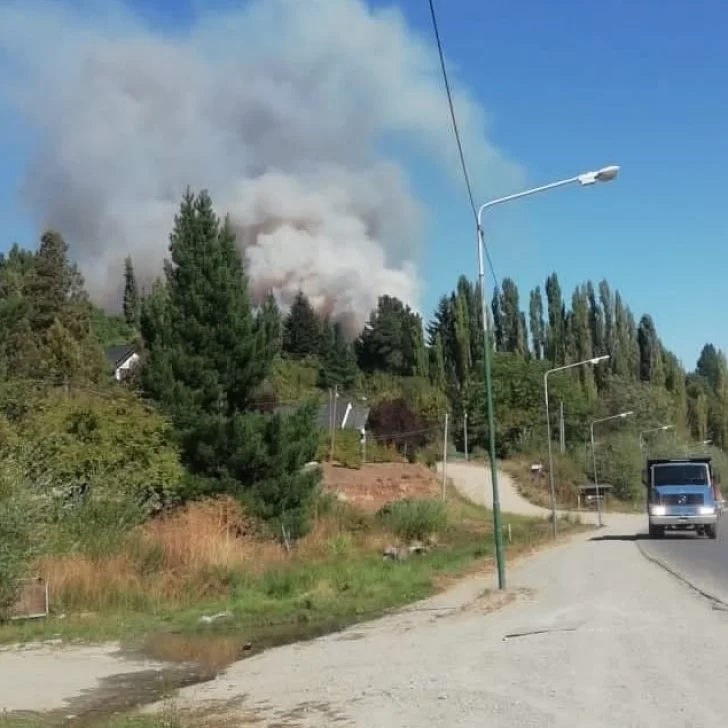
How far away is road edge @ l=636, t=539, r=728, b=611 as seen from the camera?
17359 millimetres

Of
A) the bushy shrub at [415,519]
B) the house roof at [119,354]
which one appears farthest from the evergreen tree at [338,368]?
the bushy shrub at [415,519]

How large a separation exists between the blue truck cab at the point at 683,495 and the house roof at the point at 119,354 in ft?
152

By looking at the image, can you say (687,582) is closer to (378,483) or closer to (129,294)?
(378,483)

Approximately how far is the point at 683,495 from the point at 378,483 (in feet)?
63.7

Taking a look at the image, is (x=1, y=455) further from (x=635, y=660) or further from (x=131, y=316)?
(x=131, y=316)

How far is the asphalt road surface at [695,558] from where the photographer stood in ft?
68.4

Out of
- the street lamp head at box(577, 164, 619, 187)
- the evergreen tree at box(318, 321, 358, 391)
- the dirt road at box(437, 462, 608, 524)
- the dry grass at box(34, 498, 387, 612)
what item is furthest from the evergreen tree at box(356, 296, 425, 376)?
the street lamp head at box(577, 164, 619, 187)

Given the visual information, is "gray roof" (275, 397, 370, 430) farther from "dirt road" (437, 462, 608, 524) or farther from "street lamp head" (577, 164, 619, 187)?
"street lamp head" (577, 164, 619, 187)

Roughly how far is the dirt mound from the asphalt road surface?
1449 centimetres

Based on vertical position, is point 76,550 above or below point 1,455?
below

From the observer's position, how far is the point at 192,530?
1036 inches

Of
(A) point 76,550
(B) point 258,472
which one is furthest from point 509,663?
(B) point 258,472

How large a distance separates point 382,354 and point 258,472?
3516 inches

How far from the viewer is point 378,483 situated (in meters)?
54.9
